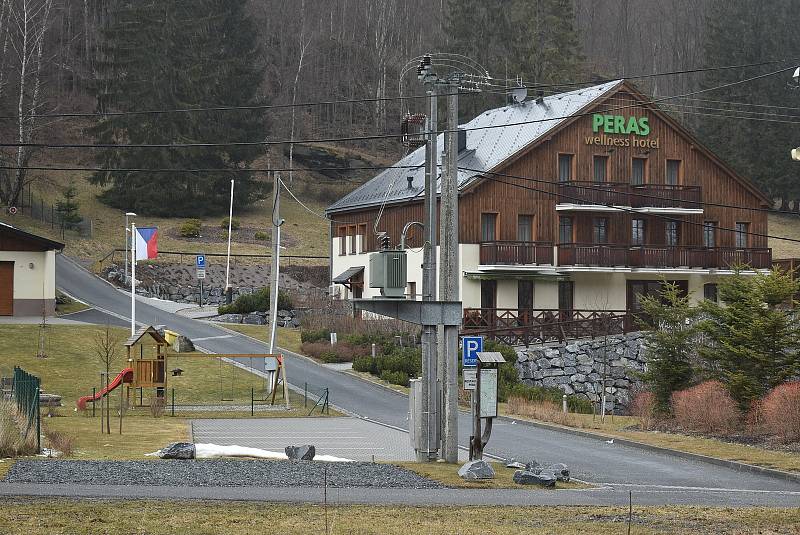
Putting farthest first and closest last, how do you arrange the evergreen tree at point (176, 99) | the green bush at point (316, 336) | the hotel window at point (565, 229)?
the evergreen tree at point (176, 99) < the hotel window at point (565, 229) < the green bush at point (316, 336)

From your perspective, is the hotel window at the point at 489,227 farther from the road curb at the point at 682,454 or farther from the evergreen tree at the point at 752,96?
the evergreen tree at the point at 752,96

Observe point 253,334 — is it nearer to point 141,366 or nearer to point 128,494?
point 141,366

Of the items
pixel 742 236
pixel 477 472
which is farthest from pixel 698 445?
pixel 742 236

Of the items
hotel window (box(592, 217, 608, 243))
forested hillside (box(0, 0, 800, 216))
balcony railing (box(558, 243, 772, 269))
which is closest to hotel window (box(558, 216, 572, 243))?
hotel window (box(592, 217, 608, 243))

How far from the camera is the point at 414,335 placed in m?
50.4

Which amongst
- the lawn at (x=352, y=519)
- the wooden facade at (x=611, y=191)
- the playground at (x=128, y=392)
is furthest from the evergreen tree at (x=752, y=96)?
the lawn at (x=352, y=519)

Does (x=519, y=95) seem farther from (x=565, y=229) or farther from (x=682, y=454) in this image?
(x=682, y=454)

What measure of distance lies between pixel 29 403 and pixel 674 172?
41401 millimetres

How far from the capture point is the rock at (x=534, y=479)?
66.4ft

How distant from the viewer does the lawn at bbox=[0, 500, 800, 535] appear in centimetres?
1421

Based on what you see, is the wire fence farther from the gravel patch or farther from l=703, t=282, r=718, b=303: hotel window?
the gravel patch

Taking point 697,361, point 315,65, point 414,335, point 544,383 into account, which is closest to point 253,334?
point 414,335

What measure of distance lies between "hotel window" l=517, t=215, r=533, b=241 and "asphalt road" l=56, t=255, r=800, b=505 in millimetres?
12649

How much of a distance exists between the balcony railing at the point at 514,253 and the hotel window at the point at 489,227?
47.8 inches
